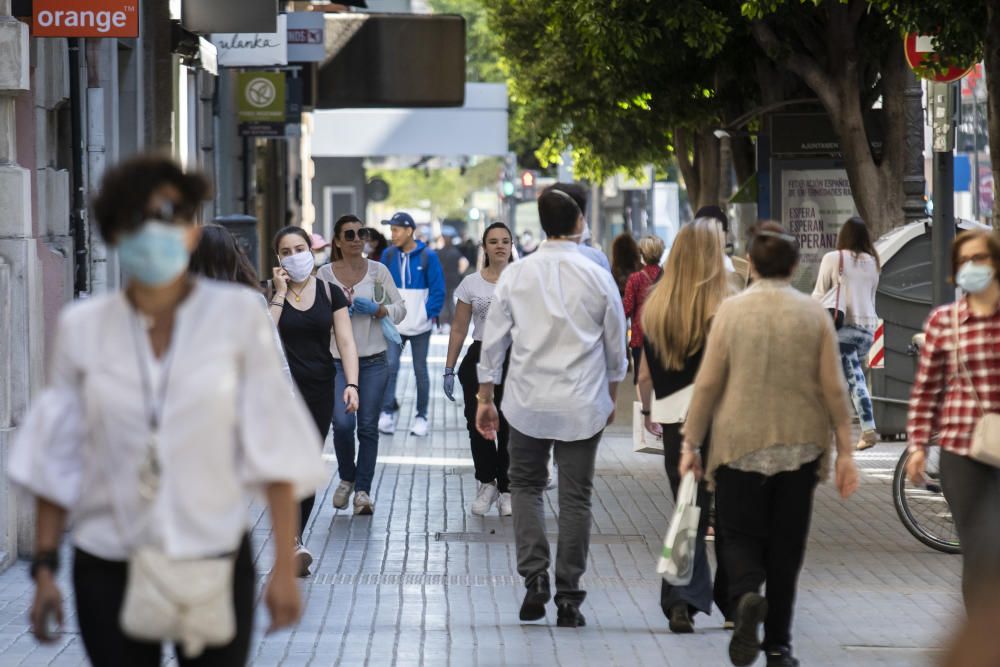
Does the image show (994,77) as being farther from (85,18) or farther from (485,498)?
(85,18)

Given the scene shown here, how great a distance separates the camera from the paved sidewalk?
7.45m

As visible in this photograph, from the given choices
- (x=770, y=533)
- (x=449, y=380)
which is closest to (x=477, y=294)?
(x=449, y=380)

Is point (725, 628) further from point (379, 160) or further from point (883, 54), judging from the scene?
point (379, 160)

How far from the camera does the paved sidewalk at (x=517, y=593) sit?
745 cm

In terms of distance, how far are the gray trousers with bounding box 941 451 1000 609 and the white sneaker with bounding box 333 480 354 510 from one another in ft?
18.5

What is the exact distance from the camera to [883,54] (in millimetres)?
20141

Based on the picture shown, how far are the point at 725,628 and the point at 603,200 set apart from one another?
51810 mm

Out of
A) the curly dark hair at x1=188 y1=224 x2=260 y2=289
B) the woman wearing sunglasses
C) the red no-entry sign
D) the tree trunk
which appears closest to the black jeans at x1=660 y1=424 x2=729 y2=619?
the curly dark hair at x1=188 y1=224 x2=260 y2=289

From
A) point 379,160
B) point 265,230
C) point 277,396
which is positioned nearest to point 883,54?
point 265,230

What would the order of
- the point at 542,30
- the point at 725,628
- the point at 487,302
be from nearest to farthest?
1. the point at 725,628
2. the point at 487,302
3. the point at 542,30

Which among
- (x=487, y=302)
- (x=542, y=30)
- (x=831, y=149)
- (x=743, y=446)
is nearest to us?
(x=743, y=446)

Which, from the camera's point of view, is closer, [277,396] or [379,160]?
[277,396]

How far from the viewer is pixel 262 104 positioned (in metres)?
23.5

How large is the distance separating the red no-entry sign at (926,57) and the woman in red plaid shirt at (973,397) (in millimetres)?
6832
